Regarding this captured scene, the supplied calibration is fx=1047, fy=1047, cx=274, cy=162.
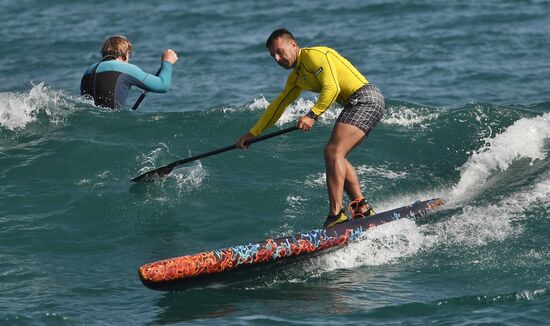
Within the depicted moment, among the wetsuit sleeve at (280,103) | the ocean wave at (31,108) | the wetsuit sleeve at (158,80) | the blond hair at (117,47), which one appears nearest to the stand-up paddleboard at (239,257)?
the wetsuit sleeve at (280,103)

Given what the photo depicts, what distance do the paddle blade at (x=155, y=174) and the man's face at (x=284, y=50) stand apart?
247cm

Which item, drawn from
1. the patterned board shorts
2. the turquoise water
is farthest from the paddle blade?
the patterned board shorts

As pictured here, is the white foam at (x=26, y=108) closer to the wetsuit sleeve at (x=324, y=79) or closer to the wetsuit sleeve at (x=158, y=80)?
the wetsuit sleeve at (x=158, y=80)

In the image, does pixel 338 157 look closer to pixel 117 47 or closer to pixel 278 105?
pixel 278 105

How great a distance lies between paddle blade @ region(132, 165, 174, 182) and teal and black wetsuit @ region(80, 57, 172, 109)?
0.99 m

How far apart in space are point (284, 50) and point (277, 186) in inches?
108

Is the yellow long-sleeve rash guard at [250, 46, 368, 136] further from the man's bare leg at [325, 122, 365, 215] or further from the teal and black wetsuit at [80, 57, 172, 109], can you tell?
the teal and black wetsuit at [80, 57, 172, 109]

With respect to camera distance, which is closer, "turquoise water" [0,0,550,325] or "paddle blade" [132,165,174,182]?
"turquoise water" [0,0,550,325]

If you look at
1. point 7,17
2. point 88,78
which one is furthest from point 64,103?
point 7,17

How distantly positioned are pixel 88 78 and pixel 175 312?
189 inches

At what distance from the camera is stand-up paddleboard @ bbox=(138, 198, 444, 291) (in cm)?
848

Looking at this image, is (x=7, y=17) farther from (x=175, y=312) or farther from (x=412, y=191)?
(x=175, y=312)

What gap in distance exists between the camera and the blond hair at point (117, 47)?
12242mm

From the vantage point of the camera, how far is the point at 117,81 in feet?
40.7
